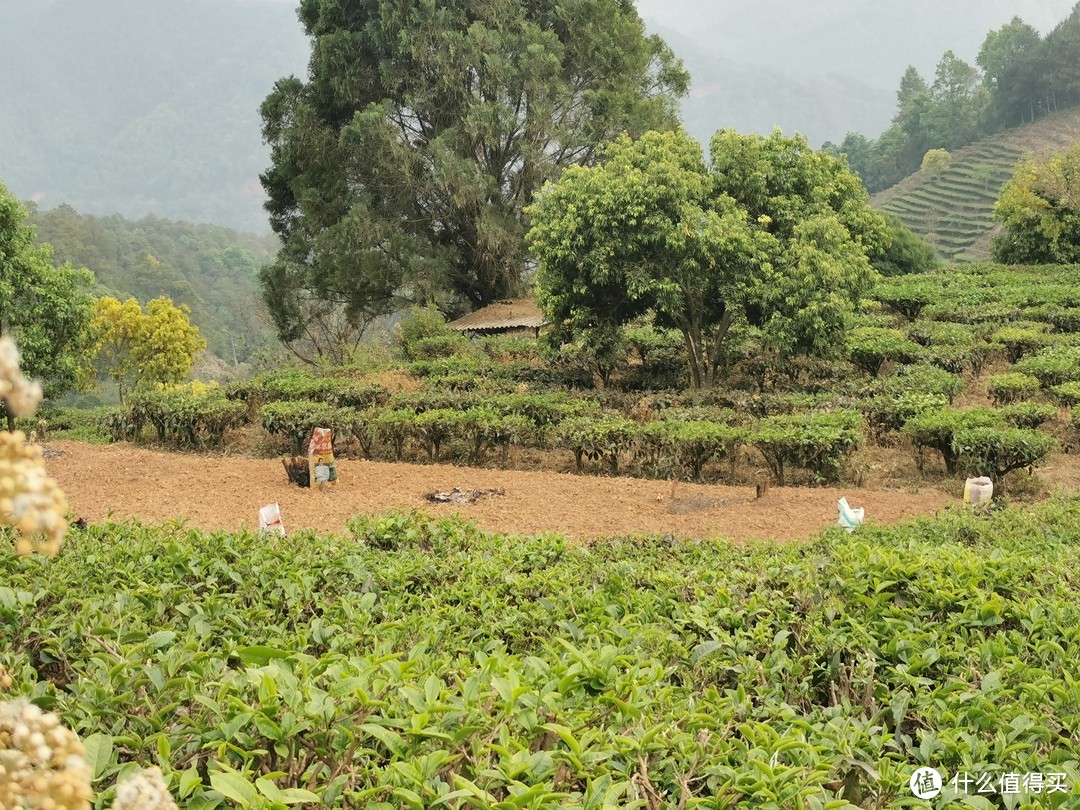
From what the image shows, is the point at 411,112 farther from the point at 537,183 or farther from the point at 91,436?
the point at 91,436

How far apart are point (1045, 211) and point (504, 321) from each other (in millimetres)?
17842

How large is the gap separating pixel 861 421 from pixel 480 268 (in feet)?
57.6

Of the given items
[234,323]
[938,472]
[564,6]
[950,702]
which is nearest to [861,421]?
[938,472]

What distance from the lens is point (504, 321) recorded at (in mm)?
23531

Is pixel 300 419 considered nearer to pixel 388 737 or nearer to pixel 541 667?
pixel 541 667

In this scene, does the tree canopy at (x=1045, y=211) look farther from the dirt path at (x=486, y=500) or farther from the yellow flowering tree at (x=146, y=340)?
the yellow flowering tree at (x=146, y=340)

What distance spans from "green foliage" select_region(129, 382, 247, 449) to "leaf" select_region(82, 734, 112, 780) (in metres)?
11.4

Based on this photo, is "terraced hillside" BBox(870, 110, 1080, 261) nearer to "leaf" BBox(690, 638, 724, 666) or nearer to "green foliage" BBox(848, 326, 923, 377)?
"green foliage" BBox(848, 326, 923, 377)

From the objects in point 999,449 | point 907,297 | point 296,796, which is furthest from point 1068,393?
point 296,796

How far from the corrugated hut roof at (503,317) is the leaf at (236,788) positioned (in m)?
20.6

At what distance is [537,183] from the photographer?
25.8 metres

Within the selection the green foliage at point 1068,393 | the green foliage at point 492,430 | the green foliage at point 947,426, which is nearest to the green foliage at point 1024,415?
the green foliage at point 947,426

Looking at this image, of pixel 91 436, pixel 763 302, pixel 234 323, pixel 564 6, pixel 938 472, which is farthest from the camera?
pixel 234 323

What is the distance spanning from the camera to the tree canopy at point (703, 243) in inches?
500
